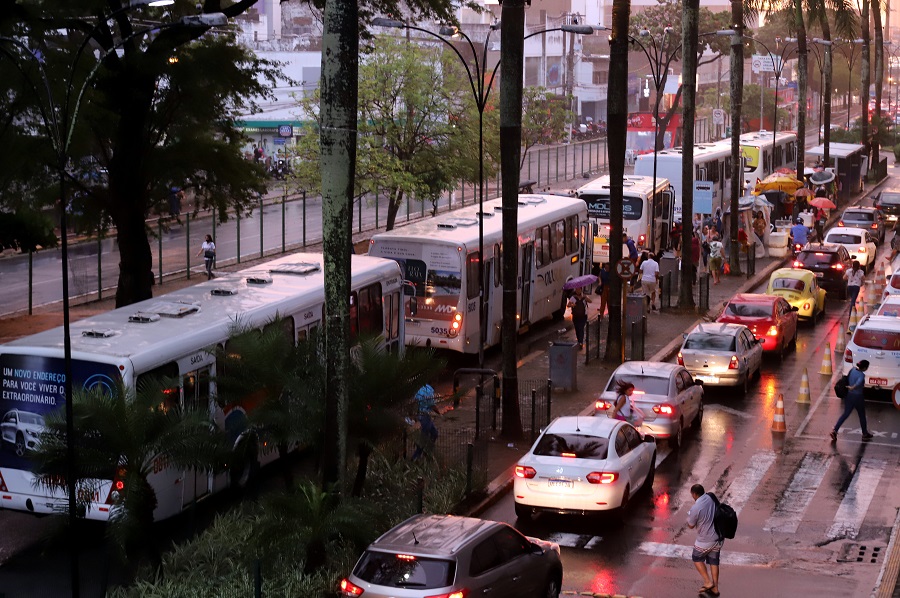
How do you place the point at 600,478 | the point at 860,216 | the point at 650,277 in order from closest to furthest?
the point at 600,478 < the point at 650,277 < the point at 860,216

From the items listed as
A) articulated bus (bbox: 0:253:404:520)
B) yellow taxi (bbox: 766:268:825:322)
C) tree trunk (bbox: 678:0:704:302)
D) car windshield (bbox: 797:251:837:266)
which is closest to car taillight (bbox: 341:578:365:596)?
articulated bus (bbox: 0:253:404:520)

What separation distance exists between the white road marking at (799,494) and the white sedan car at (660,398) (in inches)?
94.0

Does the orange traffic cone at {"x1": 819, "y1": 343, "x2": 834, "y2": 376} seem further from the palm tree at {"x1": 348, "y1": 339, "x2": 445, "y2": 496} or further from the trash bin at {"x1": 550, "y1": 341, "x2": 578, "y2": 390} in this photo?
the palm tree at {"x1": 348, "y1": 339, "x2": 445, "y2": 496}

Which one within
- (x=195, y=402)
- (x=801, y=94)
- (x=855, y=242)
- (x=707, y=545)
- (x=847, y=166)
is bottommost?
(x=707, y=545)

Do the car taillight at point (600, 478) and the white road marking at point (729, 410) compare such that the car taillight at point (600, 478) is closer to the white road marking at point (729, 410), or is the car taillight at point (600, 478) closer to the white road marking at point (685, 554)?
the white road marking at point (685, 554)

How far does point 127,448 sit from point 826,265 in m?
32.4

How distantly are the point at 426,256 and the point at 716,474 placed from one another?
10.1m

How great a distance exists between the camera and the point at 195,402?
19438 millimetres

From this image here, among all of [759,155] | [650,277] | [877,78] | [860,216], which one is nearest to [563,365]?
[650,277]

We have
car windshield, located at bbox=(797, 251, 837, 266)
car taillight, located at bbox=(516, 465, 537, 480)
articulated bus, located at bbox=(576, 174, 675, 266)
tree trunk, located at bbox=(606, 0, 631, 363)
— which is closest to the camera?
car taillight, located at bbox=(516, 465, 537, 480)

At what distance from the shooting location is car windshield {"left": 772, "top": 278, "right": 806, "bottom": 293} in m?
38.9

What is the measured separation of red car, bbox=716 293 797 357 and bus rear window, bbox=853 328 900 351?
4.44 m

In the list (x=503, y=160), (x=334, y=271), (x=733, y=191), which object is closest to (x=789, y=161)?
(x=733, y=191)

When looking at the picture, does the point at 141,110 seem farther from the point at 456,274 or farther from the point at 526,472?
the point at 526,472
